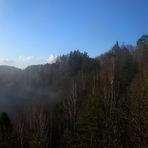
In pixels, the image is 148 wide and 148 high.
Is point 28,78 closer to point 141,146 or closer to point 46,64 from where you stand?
point 46,64

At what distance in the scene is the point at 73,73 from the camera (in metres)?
95.2

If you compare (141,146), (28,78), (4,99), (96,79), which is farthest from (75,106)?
(28,78)

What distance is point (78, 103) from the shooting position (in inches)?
1992

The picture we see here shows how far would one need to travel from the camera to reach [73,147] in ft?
105

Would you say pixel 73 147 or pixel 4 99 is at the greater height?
pixel 4 99

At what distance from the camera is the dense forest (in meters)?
16.8

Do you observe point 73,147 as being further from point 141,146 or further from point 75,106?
point 141,146

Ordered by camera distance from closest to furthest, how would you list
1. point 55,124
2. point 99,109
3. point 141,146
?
point 141,146 → point 99,109 → point 55,124

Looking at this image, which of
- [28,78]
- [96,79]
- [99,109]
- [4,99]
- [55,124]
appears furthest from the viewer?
[28,78]

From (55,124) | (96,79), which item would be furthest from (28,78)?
(55,124)

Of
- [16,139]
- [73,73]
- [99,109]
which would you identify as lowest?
[16,139]

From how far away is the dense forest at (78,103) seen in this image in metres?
16.8

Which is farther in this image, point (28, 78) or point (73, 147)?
point (28, 78)

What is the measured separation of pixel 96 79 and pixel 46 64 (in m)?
47.7
